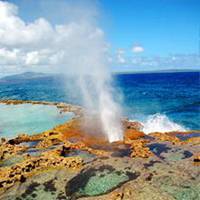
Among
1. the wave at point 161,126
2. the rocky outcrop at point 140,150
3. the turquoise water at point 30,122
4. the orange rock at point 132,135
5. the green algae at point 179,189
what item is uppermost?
the rocky outcrop at point 140,150

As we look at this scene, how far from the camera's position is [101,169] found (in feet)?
107

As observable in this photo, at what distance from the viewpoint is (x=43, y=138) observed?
1949 inches

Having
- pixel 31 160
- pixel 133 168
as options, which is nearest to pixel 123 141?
pixel 133 168

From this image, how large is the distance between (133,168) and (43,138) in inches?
853

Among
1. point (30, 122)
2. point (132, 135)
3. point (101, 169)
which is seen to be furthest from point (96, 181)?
point (30, 122)

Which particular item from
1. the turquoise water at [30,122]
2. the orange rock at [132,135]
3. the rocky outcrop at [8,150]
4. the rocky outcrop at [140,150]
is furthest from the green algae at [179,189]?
the turquoise water at [30,122]

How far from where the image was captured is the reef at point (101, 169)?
28.1 m

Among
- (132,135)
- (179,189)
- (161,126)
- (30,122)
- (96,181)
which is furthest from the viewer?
(30,122)

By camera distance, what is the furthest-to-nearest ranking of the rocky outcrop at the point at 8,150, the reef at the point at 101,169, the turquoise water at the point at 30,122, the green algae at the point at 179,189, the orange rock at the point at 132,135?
the turquoise water at the point at 30,122 < the orange rock at the point at 132,135 < the rocky outcrop at the point at 8,150 < the reef at the point at 101,169 < the green algae at the point at 179,189

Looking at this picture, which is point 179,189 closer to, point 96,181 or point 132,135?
point 96,181

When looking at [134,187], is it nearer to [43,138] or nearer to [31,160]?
[31,160]

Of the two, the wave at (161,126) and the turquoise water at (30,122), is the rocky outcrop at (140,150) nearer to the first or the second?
the wave at (161,126)

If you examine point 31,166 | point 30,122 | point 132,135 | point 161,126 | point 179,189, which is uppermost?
point 31,166

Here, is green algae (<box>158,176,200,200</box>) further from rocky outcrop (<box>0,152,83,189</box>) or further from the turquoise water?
the turquoise water
